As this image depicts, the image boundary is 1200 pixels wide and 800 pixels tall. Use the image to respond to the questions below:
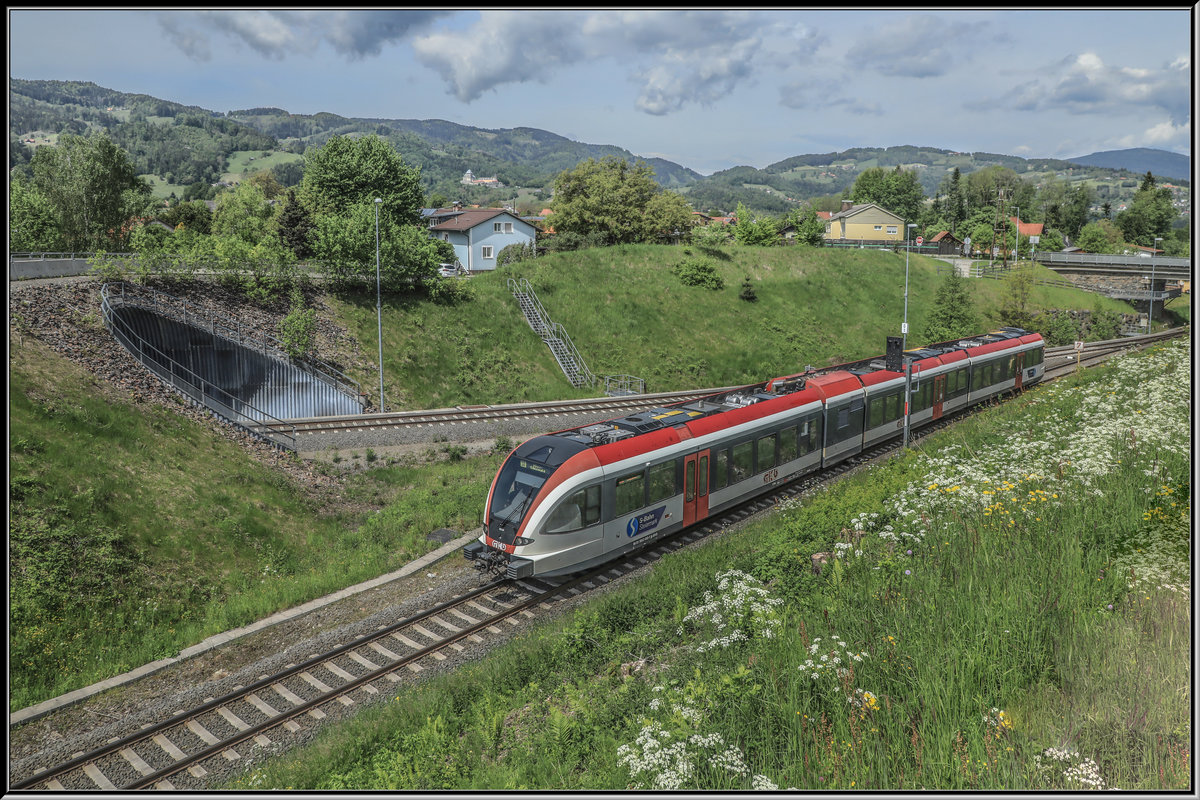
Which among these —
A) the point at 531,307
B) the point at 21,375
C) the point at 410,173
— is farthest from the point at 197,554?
the point at 410,173

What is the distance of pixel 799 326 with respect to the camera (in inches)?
A: 2110

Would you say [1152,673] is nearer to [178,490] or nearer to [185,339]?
[178,490]

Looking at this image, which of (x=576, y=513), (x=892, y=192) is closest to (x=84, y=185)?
(x=576, y=513)

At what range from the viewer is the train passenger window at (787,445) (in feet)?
69.2

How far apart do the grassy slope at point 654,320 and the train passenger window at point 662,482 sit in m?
19.7

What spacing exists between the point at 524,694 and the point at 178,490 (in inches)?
501

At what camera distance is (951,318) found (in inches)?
2007

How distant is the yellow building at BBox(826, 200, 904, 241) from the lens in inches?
3976

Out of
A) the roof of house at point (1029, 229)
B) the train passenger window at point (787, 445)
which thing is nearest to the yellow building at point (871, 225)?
the roof of house at point (1029, 229)

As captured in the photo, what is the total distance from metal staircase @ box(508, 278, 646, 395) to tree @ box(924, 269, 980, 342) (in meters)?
23.9

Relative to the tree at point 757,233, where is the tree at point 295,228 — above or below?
below

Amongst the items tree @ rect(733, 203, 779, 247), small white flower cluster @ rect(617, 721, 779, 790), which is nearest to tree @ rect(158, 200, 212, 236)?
tree @ rect(733, 203, 779, 247)

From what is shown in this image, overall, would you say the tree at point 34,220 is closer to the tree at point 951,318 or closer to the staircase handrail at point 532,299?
the staircase handrail at point 532,299

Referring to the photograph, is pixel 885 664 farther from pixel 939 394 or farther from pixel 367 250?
pixel 367 250
